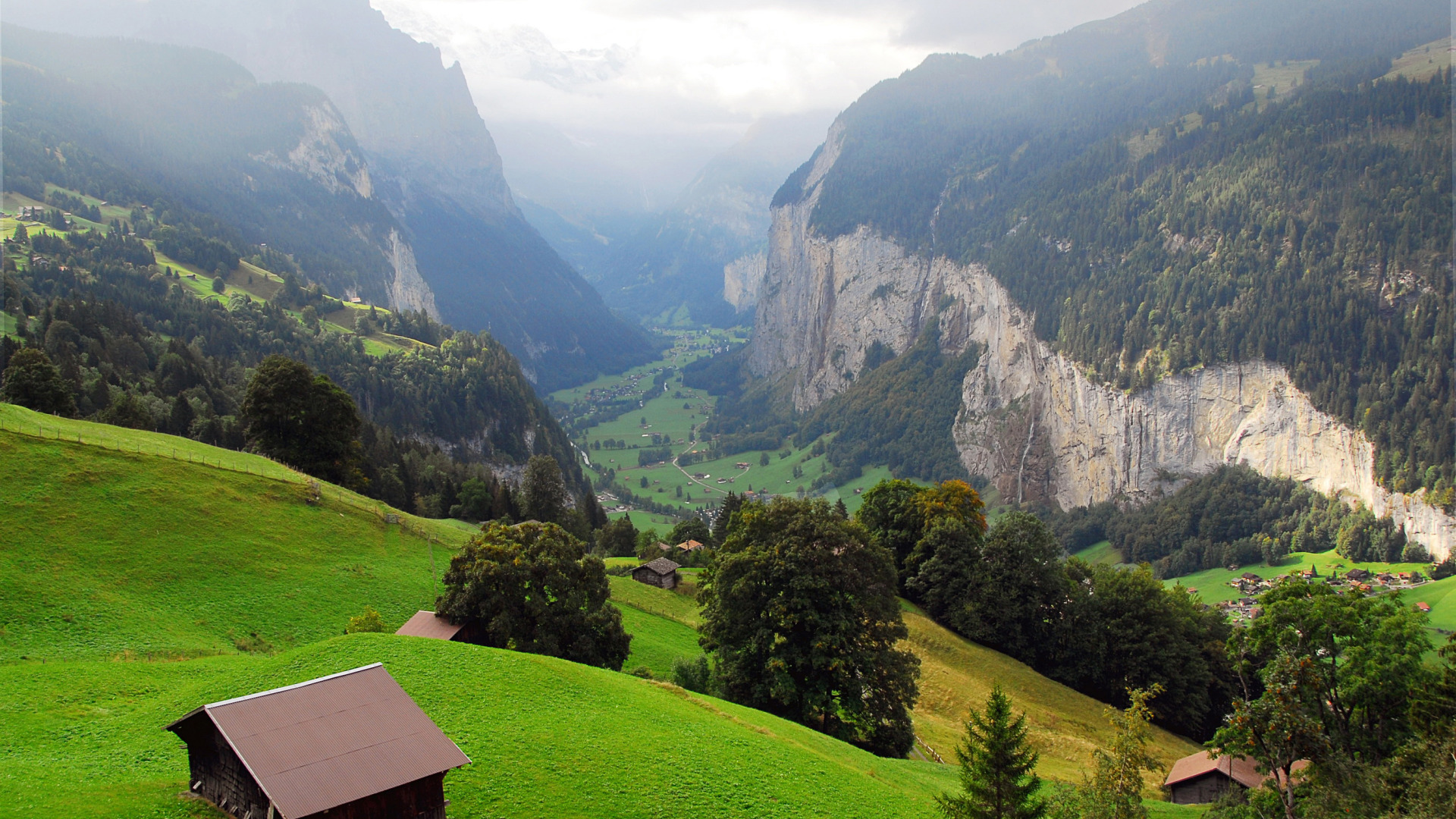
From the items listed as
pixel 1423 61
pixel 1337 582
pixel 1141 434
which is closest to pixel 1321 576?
pixel 1337 582

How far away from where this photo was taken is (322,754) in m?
15.3

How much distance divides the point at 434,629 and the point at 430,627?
10.5 inches

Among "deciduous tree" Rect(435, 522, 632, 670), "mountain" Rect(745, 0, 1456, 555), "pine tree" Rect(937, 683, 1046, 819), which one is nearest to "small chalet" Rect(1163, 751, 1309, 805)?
"pine tree" Rect(937, 683, 1046, 819)

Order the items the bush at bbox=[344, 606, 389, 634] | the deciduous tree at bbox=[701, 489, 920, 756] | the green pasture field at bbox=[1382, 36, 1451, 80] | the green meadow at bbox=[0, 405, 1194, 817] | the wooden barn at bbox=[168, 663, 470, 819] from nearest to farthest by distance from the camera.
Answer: the wooden barn at bbox=[168, 663, 470, 819]
the green meadow at bbox=[0, 405, 1194, 817]
the bush at bbox=[344, 606, 389, 634]
the deciduous tree at bbox=[701, 489, 920, 756]
the green pasture field at bbox=[1382, 36, 1451, 80]

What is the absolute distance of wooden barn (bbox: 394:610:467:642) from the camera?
31.6 meters

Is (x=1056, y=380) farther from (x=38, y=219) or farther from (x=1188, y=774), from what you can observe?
(x=38, y=219)

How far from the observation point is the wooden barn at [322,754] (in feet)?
48.3

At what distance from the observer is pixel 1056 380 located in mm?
168375

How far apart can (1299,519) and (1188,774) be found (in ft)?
361

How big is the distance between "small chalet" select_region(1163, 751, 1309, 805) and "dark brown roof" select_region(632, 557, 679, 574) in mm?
34976

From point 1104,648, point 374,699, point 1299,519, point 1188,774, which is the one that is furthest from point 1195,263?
point 374,699

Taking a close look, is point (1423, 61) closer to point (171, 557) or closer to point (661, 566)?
point (661, 566)

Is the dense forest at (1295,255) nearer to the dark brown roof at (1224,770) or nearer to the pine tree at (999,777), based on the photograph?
the dark brown roof at (1224,770)

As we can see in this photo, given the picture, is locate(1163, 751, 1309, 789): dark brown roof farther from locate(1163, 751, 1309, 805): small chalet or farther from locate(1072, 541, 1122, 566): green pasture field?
locate(1072, 541, 1122, 566): green pasture field
